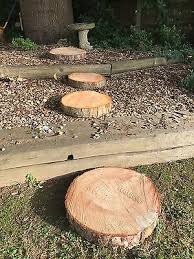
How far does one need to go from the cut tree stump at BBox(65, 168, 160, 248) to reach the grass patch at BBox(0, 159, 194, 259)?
114 mm

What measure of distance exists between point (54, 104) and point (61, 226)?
5.39ft

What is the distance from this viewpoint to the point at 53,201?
10.4 ft

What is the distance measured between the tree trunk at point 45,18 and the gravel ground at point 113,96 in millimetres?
1362

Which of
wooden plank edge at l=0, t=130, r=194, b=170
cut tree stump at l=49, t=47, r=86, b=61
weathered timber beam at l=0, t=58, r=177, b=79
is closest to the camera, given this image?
wooden plank edge at l=0, t=130, r=194, b=170

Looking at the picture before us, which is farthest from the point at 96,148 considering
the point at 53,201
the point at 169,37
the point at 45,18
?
the point at 45,18

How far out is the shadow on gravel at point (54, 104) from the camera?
13.4 feet

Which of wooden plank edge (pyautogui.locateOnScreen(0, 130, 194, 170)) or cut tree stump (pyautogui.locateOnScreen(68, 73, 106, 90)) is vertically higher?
cut tree stump (pyautogui.locateOnScreen(68, 73, 106, 90))

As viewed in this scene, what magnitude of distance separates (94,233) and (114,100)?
2004 millimetres

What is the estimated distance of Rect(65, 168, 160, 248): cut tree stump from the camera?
2637 mm

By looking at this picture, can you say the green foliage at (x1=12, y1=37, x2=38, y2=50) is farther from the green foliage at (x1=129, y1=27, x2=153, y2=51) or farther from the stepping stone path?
the stepping stone path

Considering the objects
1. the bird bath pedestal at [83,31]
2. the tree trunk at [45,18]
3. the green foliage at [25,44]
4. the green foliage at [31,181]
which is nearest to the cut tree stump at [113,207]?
the green foliage at [31,181]

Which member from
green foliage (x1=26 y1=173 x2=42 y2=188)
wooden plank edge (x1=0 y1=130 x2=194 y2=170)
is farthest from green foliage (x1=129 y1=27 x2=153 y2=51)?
green foliage (x1=26 y1=173 x2=42 y2=188)

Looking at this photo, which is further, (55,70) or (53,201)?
(55,70)

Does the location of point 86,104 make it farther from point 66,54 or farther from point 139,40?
point 139,40
